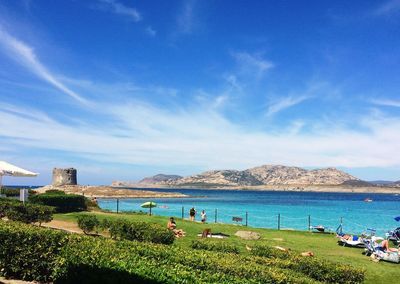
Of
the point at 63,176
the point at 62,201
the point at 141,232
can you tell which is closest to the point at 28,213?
the point at 141,232

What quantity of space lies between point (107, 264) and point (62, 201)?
89.8 feet

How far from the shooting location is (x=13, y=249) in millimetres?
10648

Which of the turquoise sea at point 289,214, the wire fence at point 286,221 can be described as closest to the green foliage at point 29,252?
the wire fence at point 286,221

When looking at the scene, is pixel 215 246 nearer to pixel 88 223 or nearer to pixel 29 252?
pixel 29 252

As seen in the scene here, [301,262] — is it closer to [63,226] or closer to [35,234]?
[35,234]

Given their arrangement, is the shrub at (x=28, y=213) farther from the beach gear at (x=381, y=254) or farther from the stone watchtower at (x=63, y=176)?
the stone watchtower at (x=63, y=176)

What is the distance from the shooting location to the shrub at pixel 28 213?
68.5 ft

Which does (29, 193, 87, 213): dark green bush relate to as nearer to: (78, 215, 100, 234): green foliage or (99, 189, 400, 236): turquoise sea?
(99, 189, 400, 236): turquoise sea

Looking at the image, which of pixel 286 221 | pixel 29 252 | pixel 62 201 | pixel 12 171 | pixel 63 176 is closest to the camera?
pixel 29 252

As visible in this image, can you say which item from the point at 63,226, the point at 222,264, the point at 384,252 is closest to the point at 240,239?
the point at 384,252

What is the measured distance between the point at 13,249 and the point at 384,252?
17.4m

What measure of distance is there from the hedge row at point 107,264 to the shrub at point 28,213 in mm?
10509

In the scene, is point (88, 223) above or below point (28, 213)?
below

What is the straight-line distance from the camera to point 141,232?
16750 mm
